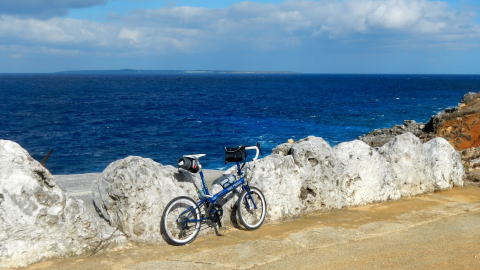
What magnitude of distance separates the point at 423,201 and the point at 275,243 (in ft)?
16.3

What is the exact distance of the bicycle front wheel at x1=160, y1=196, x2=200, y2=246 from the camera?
8.13m

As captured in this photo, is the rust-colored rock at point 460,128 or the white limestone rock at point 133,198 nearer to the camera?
the white limestone rock at point 133,198

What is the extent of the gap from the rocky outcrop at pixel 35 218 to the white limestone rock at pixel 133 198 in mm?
494

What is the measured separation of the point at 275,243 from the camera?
8211 millimetres

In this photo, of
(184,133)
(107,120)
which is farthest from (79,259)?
(107,120)

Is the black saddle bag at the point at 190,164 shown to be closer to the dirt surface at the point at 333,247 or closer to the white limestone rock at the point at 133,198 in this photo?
the white limestone rock at the point at 133,198

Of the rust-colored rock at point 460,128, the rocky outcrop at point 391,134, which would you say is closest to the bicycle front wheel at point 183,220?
the rust-colored rock at point 460,128

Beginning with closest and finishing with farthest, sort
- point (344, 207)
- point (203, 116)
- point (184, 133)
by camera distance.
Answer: point (344, 207)
point (184, 133)
point (203, 116)

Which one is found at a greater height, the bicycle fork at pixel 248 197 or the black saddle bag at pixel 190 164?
the black saddle bag at pixel 190 164

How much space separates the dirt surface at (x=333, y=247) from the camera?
7211 mm

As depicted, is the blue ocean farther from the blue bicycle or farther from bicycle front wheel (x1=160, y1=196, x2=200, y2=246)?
bicycle front wheel (x1=160, y1=196, x2=200, y2=246)

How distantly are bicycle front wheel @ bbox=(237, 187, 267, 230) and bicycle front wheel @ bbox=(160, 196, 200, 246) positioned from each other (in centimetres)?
101

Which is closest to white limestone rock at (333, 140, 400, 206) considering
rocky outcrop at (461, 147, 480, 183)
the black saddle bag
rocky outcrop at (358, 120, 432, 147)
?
rocky outcrop at (461, 147, 480, 183)

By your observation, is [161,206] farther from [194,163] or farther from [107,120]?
[107,120]
